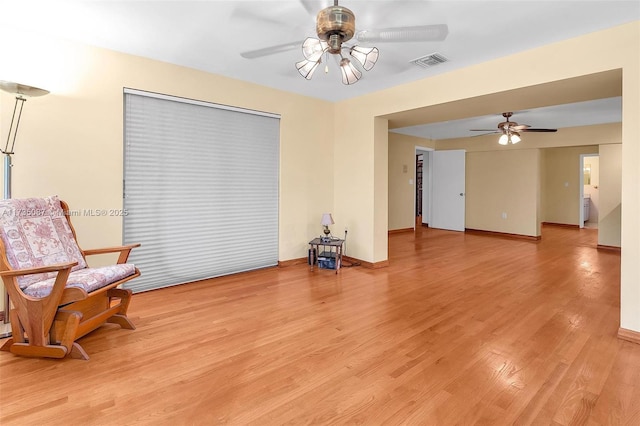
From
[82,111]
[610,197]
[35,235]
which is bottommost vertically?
[35,235]

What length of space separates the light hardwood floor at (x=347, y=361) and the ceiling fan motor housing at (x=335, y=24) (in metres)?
2.11

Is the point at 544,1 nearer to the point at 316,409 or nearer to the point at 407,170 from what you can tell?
the point at 316,409

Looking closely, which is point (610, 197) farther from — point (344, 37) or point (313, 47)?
point (313, 47)

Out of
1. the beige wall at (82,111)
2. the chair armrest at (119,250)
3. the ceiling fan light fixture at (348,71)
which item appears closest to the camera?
the ceiling fan light fixture at (348,71)

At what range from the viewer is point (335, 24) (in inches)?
80.7

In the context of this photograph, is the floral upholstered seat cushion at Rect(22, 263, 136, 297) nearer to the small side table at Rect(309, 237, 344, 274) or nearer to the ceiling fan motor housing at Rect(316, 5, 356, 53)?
the ceiling fan motor housing at Rect(316, 5, 356, 53)

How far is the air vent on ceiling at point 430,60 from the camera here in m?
3.28

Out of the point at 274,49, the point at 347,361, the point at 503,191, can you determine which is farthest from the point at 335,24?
the point at 503,191

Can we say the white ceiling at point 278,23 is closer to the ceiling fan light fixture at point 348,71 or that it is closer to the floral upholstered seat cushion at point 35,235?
the ceiling fan light fixture at point 348,71

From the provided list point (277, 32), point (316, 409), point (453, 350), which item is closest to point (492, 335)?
point (453, 350)

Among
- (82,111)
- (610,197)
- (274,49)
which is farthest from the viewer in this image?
(610,197)

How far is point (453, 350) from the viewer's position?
89.9 inches

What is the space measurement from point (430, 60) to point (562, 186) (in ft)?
27.2

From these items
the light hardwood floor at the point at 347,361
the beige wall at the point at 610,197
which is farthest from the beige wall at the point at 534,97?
the beige wall at the point at 610,197
